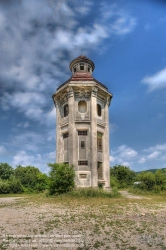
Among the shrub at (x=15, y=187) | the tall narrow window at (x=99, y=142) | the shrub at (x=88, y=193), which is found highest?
the tall narrow window at (x=99, y=142)

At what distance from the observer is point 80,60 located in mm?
26750

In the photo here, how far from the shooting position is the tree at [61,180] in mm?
19656

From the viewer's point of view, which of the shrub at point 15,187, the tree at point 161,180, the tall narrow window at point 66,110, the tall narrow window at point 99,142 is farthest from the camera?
the shrub at point 15,187

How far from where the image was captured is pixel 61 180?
19.5m

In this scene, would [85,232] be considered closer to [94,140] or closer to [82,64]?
[94,140]

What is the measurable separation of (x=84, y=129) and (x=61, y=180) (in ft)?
21.1

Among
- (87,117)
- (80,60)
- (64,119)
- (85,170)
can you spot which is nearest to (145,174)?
(85,170)

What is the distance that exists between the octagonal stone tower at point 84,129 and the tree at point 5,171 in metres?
25.2

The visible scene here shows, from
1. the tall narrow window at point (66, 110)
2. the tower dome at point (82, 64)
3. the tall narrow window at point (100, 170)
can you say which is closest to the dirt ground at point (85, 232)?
the tall narrow window at point (100, 170)

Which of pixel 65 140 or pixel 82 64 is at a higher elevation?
pixel 82 64

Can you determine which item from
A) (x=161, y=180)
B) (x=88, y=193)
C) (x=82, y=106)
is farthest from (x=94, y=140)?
(x=161, y=180)

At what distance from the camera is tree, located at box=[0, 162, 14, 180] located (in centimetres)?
4381

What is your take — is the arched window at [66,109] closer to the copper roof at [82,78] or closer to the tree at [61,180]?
the copper roof at [82,78]

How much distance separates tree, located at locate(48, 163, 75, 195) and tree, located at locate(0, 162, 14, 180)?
2777 centimetres
